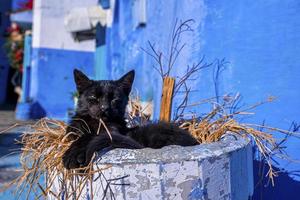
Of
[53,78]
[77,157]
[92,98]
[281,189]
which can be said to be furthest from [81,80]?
[53,78]

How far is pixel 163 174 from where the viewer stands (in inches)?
75.0

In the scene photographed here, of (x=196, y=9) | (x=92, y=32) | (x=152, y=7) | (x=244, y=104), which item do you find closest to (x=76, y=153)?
(x=244, y=104)

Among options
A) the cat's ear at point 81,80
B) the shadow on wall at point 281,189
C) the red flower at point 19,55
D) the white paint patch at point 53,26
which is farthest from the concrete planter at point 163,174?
the red flower at point 19,55

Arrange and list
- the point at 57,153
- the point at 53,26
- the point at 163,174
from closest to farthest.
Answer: the point at 163,174 → the point at 57,153 → the point at 53,26

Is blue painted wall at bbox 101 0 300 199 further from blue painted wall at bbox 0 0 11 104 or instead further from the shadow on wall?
blue painted wall at bbox 0 0 11 104

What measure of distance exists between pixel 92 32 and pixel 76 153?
9.72 meters

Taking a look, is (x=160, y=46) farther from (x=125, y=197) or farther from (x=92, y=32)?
(x=92, y=32)

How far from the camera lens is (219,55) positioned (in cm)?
344

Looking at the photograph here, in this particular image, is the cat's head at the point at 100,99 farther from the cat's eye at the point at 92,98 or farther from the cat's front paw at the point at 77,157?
the cat's front paw at the point at 77,157

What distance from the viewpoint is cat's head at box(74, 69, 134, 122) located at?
246 cm

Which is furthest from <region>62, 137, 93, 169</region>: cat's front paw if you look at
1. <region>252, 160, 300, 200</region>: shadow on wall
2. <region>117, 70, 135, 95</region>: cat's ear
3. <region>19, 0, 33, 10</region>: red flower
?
<region>19, 0, 33, 10</region>: red flower

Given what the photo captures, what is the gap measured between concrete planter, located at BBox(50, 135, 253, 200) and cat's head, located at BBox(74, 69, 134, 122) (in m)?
0.53

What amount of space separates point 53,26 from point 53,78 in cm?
140

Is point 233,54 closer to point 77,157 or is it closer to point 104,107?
point 104,107
